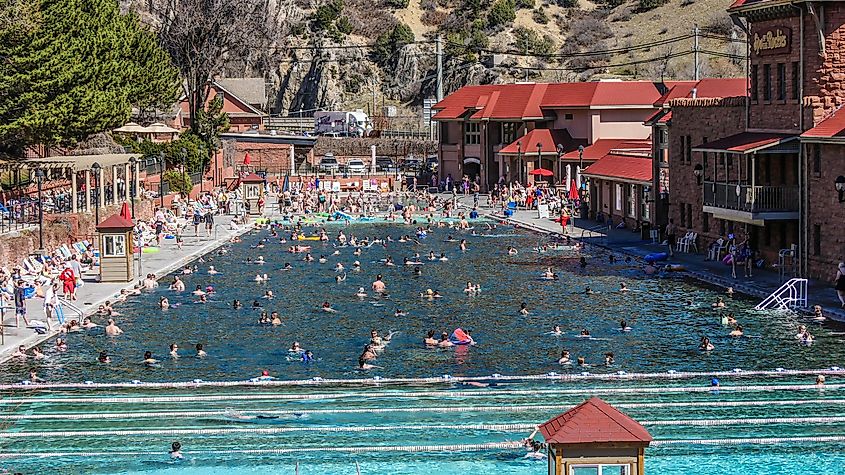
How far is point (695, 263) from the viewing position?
193 feet

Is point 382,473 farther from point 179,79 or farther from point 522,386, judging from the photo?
point 179,79

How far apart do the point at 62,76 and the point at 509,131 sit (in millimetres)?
48618

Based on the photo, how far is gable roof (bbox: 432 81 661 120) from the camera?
98.8 meters

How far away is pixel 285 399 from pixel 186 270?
2796 cm

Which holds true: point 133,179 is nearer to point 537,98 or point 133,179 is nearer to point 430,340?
point 537,98

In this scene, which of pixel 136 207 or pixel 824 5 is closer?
pixel 824 5

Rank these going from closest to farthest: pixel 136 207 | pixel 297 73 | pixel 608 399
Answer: pixel 608 399, pixel 136 207, pixel 297 73

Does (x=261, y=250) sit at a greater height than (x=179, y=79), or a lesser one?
lesser

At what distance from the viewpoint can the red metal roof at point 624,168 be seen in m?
72.2

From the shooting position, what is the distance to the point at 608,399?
33.8 m

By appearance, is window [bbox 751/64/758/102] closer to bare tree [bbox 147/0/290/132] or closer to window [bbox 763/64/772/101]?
window [bbox 763/64/772/101]

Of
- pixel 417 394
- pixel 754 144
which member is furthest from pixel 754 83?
pixel 417 394

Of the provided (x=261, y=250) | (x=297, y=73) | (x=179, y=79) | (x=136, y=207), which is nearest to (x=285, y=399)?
(x=261, y=250)

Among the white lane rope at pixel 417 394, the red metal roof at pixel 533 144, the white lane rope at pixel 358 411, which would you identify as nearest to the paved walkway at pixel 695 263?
the white lane rope at pixel 417 394
